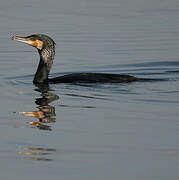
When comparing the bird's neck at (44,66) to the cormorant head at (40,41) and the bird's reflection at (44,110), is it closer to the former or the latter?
the cormorant head at (40,41)

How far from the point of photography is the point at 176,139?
881 cm

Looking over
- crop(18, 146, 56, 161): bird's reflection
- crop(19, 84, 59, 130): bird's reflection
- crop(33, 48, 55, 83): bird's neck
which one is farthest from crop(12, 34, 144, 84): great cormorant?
crop(18, 146, 56, 161): bird's reflection

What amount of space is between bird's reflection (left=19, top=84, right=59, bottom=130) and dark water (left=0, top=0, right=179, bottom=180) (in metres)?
0.02

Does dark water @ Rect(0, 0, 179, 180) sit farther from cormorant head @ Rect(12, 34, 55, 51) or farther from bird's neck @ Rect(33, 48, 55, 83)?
cormorant head @ Rect(12, 34, 55, 51)

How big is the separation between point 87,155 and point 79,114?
2354mm

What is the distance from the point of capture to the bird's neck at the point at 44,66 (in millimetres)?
14087

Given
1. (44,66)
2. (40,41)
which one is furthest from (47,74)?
(40,41)

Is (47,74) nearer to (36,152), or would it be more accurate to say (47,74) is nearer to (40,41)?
(40,41)

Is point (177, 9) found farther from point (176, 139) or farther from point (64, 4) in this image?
point (176, 139)

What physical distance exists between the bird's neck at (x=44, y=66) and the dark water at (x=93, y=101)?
44 centimetres

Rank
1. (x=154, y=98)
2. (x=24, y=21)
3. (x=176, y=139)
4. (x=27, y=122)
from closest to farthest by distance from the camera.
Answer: (x=176, y=139)
(x=27, y=122)
(x=154, y=98)
(x=24, y=21)

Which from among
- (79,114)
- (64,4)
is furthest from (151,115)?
(64,4)

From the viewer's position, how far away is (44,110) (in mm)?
11195

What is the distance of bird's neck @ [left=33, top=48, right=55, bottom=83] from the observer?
1409 centimetres
